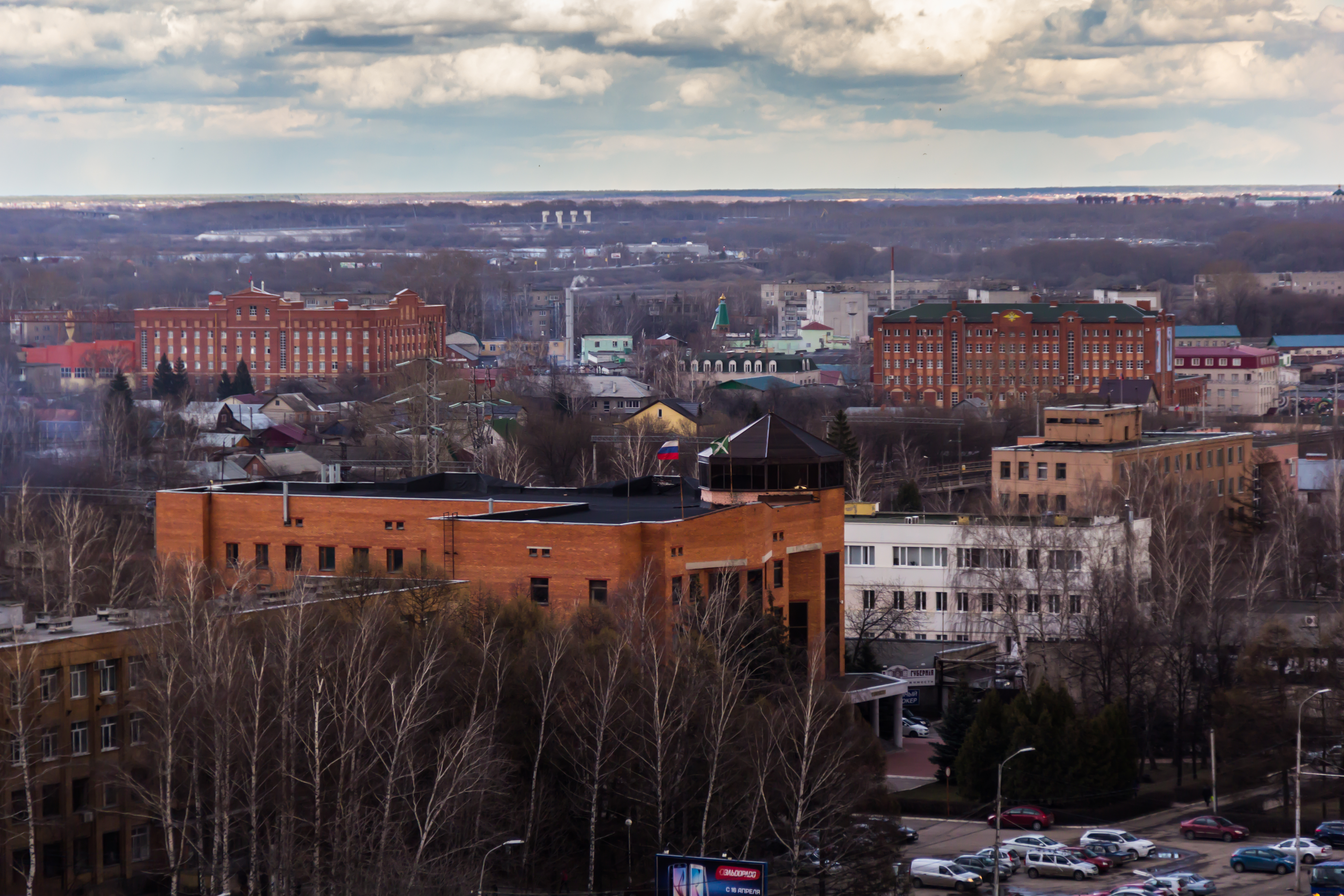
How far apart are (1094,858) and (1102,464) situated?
33.3 m

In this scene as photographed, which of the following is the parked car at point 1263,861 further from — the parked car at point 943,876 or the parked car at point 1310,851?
the parked car at point 943,876

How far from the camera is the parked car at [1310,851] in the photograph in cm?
3634

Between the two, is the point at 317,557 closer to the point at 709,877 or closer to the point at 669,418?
the point at 709,877

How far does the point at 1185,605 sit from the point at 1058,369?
98909 millimetres

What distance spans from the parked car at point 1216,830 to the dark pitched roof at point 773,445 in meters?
12.4

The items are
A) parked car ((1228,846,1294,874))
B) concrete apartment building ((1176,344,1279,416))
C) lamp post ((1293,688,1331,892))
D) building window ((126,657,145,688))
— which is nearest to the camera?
building window ((126,657,145,688))

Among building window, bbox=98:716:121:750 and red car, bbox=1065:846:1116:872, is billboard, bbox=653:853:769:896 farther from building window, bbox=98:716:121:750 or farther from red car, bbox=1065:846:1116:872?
building window, bbox=98:716:121:750

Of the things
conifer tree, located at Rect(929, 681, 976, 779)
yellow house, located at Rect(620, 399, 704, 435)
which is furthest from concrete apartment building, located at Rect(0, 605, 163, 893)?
yellow house, located at Rect(620, 399, 704, 435)

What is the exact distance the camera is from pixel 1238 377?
14988 cm

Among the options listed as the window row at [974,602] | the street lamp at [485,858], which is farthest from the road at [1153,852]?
the window row at [974,602]

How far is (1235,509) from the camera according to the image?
7238 centimetres

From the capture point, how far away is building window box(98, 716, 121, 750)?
33.6 metres

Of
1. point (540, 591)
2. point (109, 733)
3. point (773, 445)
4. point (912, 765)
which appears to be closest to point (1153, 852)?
point (912, 765)

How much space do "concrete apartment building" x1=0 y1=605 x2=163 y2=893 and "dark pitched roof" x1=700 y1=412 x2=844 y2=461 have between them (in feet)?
54.6
